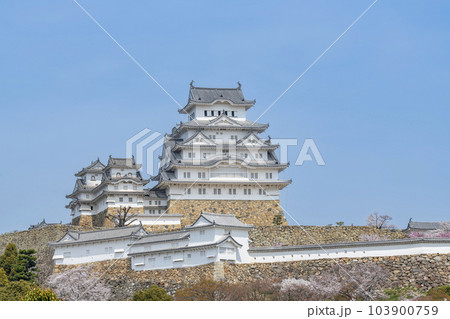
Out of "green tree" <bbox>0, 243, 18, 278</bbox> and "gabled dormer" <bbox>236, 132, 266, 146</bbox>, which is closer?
"green tree" <bbox>0, 243, 18, 278</bbox>

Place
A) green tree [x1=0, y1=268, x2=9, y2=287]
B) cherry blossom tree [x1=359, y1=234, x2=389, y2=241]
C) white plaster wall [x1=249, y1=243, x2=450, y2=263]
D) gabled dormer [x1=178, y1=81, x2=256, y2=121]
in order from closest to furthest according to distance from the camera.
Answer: white plaster wall [x1=249, y1=243, x2=450, y2=263] < green tree [x1=0, y1=268, x2=9, y2=287] < cherry blossom tree [x1=359, y1=234, x2=389, y2=241] < gabled dormer [x1=178, y1=81, x2=256, y2=121]

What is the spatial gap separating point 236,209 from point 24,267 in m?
19.3

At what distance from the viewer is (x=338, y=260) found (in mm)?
54250

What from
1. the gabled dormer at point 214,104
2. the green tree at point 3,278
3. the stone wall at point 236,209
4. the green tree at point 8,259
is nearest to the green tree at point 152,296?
the green tree at point 3,278

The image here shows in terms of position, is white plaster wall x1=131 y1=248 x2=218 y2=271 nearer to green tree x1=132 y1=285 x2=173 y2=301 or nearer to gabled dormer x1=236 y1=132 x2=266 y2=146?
green tree x1=132 y1=285 x2=173 y2=301

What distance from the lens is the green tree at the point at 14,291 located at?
50188 millimetres

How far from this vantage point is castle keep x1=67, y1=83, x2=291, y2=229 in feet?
240

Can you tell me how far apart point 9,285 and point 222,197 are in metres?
24.8

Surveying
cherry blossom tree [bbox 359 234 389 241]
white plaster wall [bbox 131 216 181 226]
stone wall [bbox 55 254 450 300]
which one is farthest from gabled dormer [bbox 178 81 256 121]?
stone wall [bbox 55 254 450 300]

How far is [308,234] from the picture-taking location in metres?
65.2

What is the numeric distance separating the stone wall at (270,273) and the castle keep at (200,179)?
14.1 metres

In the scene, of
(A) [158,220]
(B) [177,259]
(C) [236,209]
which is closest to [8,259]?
(A) [158,220]

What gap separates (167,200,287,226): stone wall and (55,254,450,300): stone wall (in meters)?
15.3

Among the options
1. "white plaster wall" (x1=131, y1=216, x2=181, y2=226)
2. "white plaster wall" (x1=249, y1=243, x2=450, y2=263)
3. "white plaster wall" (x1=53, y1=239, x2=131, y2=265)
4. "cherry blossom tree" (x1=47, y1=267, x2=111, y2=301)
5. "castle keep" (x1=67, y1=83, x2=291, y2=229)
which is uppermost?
"castle keep" (x1=67, y1=83, x2=291, y2=229)
